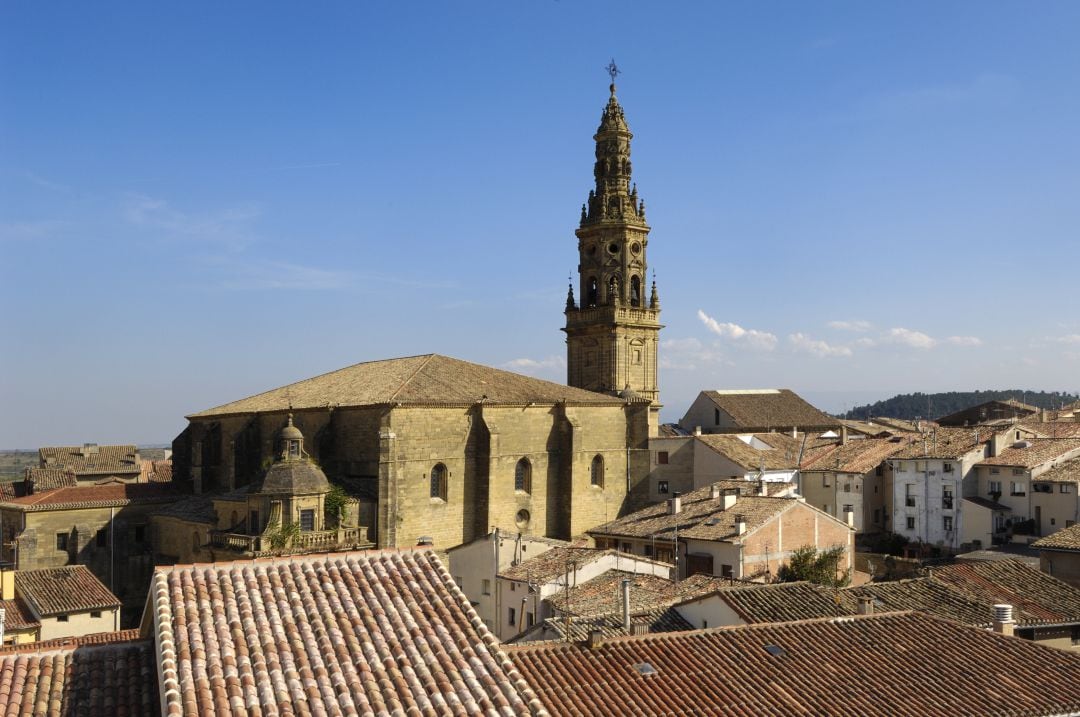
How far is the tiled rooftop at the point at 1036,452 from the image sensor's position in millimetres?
41188

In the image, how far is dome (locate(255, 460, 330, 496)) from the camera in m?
34.0

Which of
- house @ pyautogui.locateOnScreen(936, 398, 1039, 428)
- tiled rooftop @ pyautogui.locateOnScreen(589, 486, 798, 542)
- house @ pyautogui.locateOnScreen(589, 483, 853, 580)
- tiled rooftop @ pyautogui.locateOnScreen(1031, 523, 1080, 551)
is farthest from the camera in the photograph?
house @ pyautogui.locateOnScreen(936, 398, 1039, 428)

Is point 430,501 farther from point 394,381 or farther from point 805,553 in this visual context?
point 805,553

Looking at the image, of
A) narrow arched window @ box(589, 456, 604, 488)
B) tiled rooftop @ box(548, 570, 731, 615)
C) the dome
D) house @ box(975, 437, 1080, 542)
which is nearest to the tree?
tiled rooftop @ box(548, 570, 731, 615)

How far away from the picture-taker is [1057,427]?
52.3 meters

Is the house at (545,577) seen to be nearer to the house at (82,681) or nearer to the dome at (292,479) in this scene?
the dome at (292,479)

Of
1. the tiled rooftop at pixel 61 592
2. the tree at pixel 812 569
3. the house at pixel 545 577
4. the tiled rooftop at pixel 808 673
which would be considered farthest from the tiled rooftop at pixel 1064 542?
the tiled rooftop at pixel 61 592

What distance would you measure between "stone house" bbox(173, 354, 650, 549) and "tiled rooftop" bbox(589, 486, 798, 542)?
151 inches

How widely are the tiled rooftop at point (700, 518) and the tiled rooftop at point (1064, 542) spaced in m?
7.73

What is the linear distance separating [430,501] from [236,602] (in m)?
29.9

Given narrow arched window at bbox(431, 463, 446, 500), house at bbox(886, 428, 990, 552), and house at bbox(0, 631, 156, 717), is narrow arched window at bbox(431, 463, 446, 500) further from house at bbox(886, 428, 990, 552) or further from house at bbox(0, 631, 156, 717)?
house at bbox(0, 631, 156, 717)

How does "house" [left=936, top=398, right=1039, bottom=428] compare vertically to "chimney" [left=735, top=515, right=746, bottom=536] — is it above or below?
above

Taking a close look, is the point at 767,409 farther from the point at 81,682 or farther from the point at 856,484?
the point at 81,682

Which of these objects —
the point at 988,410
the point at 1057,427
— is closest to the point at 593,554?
the point at 1057,427
